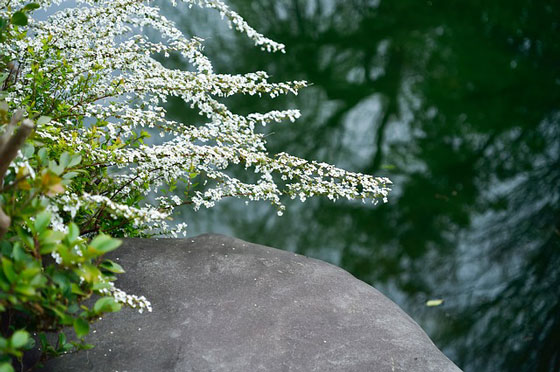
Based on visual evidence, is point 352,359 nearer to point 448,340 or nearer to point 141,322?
point 141,322

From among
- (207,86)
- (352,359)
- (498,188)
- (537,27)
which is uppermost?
(537,27)

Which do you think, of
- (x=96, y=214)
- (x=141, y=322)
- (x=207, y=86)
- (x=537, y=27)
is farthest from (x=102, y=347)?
(x=537, y=27)

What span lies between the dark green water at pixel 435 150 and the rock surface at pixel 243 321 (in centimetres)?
54

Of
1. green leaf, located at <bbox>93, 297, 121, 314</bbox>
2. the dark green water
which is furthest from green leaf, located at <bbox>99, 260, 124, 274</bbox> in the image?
the dark green water

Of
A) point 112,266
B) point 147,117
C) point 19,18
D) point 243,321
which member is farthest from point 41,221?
point 147,117

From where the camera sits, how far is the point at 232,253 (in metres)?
2.17

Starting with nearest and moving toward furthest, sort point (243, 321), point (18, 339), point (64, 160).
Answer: point (18, 339) → point (64, 160) → point (243, 321)

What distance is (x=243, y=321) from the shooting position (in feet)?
6.02

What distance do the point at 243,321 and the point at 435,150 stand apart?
2862mm

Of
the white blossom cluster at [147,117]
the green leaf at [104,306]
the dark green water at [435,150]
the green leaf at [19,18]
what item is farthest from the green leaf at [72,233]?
the dark green water at [435,150]

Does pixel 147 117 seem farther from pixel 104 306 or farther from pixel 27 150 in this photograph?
pixel 104 306

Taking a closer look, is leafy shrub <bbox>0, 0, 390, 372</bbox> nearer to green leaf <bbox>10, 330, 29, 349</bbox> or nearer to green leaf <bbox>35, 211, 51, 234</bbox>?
green leaf <bbox>35, 211, 51, 234</bbox>

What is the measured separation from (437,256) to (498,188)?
2.95 feet

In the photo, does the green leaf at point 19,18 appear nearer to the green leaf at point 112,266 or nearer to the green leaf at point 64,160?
the green leaf at point 64,160
